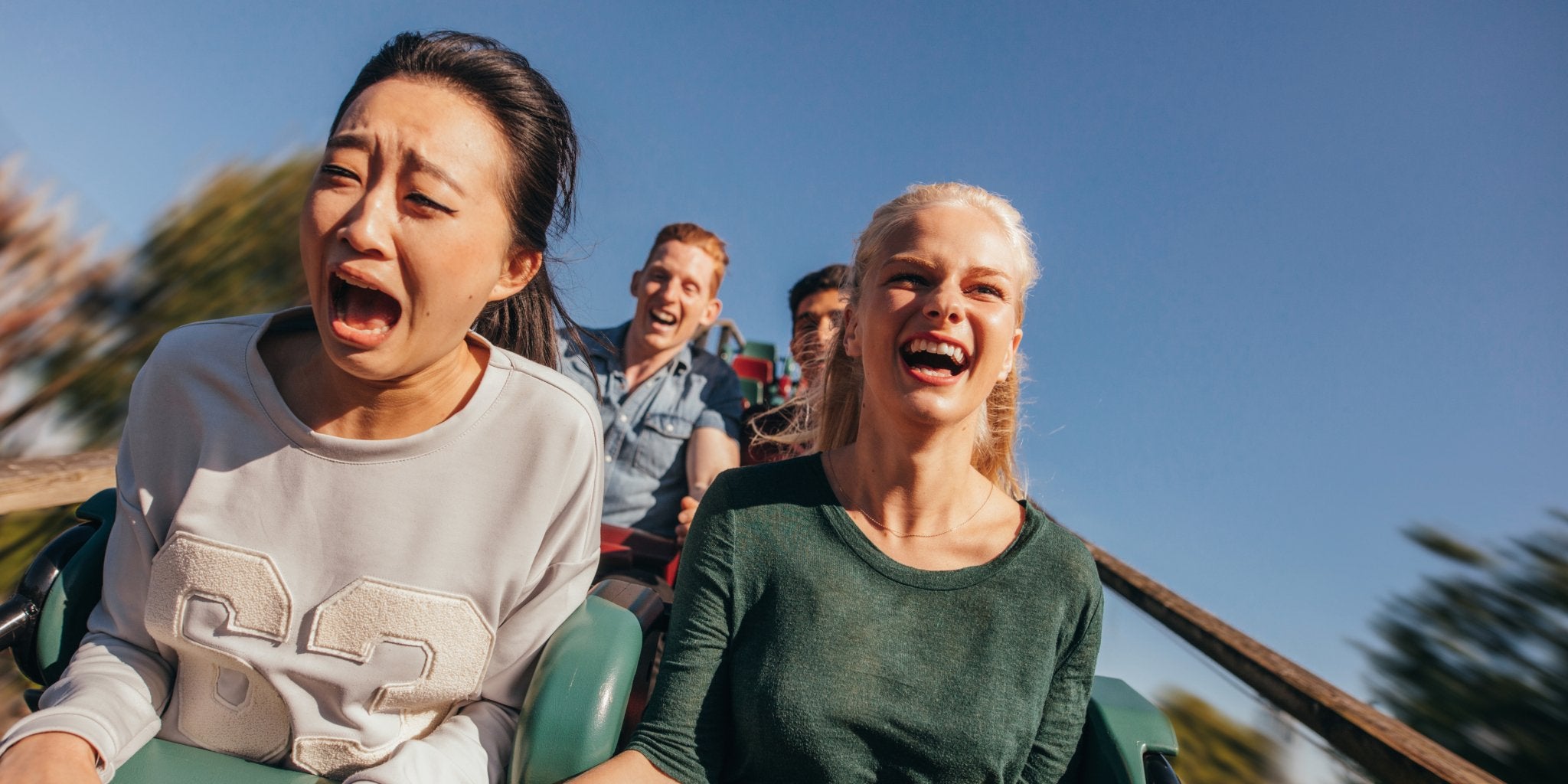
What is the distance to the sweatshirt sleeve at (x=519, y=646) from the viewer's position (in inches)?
44.4

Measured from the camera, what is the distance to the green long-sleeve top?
126cm

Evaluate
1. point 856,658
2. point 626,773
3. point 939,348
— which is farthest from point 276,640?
point 939,348

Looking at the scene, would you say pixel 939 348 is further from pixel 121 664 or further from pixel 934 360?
pixel 121 664

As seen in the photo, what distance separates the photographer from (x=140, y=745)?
44.6 inches

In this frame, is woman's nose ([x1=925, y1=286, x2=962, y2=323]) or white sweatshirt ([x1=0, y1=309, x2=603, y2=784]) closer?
white sweatshirt ([x1=0, y1=309, x2=603, y2=784])

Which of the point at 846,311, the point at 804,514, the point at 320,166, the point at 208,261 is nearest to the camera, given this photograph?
the point at 320,166

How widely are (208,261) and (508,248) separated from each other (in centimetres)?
257

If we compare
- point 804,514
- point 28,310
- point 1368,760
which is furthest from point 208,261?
point 1368,760

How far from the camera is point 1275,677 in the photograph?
1.79 meters

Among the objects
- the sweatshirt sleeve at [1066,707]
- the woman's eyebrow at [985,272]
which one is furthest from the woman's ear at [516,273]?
the sweatshirt sleeve at [1066,707]

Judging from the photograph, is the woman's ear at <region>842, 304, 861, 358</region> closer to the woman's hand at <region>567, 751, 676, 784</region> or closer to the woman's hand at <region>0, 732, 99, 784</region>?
the woman's hand at <region>567, 751, 676, 784</region>

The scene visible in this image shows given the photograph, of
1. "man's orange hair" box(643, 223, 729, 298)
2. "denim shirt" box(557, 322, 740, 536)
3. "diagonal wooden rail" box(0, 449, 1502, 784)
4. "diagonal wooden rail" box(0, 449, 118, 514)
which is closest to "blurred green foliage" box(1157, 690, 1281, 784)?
"diagonal wooden rail" box(0, 449, 1502, 784)

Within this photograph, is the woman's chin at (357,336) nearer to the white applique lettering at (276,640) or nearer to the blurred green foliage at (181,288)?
the white applique lettering at (276,640)

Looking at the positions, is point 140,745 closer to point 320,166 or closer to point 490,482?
point 490,482
